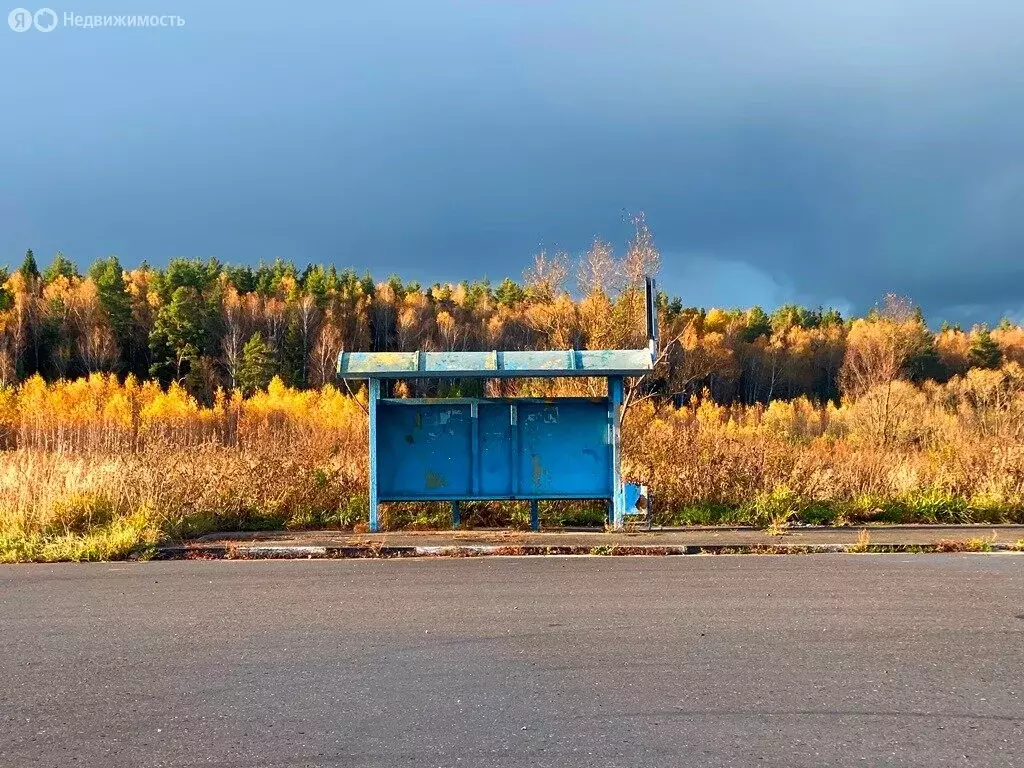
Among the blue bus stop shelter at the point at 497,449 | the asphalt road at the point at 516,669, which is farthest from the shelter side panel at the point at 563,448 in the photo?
the asphalt road at the point at 516,669

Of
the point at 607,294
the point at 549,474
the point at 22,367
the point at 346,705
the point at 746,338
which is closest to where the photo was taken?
the point at 346,705

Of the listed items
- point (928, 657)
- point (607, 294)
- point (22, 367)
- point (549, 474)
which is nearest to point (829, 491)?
point (549, 474)

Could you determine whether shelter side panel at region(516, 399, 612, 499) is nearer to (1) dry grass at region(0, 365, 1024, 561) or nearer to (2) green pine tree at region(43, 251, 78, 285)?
(1) dry grass at region(0, 365, 1024, 561)

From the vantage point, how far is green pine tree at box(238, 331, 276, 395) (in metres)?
77.1

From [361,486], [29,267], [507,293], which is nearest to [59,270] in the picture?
[29,267]

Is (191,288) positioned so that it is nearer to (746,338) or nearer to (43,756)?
(746,338)

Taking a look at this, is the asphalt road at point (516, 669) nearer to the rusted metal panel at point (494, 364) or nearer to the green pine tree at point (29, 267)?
the rusted metal panel at point (494, 364)

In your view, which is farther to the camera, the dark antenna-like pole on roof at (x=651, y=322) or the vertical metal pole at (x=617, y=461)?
the vertical metal pole at (x=617, y=461)

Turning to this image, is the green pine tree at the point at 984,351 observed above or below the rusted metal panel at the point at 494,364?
above

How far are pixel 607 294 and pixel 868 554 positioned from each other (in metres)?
12.6

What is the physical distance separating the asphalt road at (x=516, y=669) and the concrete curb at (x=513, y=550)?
138cm

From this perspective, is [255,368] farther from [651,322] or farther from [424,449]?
[651,322]

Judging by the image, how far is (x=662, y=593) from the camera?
7691 mm

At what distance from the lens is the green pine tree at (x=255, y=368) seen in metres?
77.1
